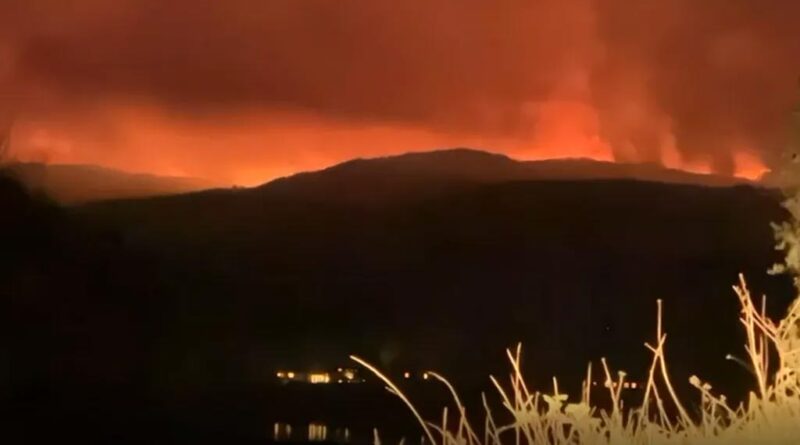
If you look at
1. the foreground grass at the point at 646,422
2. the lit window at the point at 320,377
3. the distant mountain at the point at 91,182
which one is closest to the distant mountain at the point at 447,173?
the distant mountain at the point at 91,182

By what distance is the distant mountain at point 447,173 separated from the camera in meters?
5.24

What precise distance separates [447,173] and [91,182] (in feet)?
4.86

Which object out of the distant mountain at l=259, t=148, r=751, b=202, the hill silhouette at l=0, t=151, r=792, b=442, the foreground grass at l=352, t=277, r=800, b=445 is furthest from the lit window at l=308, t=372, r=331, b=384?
the foreground grass at l=352, t=277, r=800, b=445

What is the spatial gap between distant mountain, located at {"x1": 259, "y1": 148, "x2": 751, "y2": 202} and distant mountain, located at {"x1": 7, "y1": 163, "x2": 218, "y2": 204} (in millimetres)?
577

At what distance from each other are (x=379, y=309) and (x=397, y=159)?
2.13ft

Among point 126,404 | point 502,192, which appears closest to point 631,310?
point 502,192

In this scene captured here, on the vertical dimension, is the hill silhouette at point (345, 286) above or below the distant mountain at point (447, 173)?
below

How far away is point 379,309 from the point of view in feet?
17.5

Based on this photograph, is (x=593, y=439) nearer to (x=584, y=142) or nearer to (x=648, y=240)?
(x=584, y=142)

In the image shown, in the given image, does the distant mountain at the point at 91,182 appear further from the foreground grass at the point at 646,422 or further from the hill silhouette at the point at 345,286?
the foreground grass at the point at 646,422

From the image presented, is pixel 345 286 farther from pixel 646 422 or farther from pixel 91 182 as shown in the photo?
Answer: pixel 646 422

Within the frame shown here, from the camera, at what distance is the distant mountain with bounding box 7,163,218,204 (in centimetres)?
488

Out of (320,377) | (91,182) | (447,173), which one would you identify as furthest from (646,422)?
(91,182)

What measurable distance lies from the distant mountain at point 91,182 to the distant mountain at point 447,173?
0.58m
